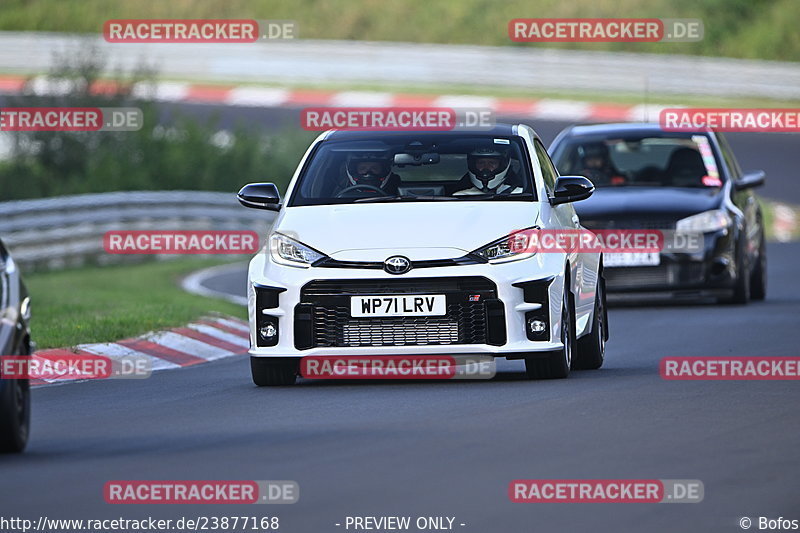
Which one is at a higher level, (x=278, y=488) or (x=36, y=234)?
(x=278, y=488)

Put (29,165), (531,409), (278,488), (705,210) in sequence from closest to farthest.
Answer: (278,488)
(531,409)
(705,210)
(29,165)

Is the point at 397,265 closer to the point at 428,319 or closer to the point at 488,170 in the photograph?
the point at 428,319

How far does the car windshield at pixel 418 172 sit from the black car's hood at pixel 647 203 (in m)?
5.50

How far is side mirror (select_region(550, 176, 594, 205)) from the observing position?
476 inches

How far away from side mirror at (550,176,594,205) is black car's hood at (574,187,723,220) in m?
5.54

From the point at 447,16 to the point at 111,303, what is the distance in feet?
129

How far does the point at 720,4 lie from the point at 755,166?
1827 centimetres

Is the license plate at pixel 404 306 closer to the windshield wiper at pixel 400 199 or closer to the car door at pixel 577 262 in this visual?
the windshield wiper at pixel 400 199

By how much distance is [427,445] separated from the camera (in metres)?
8.62

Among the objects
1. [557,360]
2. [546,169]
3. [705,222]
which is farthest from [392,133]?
[705,222]

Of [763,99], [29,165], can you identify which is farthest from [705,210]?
[763,99]

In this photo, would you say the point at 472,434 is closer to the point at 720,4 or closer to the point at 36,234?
the point at 36,234

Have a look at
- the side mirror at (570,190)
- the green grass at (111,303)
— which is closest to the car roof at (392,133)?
the side mirror at (570,190)

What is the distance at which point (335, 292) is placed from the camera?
11.1 metres
